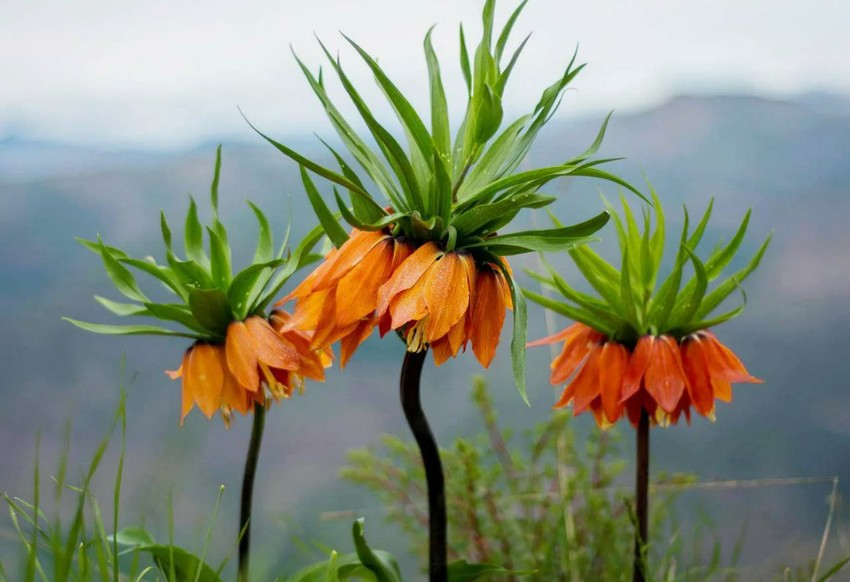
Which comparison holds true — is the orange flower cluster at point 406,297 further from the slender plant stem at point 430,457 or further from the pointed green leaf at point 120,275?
the pointed green leaf at point 120,275

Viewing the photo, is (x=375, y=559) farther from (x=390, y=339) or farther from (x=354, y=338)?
(x=390, y=339)

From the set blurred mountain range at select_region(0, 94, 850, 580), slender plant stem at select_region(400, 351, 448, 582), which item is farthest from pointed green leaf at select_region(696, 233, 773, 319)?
blurred mountain range at select_region(0, 94, 850, 580)

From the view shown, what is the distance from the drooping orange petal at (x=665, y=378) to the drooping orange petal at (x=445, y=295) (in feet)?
1.08

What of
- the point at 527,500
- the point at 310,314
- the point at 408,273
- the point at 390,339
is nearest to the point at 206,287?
the point at 310,314

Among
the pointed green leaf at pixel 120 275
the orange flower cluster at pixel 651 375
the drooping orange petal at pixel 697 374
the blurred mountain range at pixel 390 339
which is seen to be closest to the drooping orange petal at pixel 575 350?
the orange flower cluster at pixel 651 375

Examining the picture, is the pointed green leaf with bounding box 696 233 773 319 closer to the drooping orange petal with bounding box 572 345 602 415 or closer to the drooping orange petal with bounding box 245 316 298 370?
the drooping orange petal with bounding box 572 345 602 415

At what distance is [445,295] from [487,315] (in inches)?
2.7

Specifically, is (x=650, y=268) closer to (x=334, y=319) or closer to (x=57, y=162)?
(x=334, y=319)

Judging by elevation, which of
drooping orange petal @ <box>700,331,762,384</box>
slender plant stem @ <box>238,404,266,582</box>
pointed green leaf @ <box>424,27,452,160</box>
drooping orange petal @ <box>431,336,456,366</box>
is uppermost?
pointed green leaf @ <box>424,27,452,160</box>

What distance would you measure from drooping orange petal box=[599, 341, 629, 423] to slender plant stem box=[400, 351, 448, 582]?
28 cm

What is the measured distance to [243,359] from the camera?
3.27ft

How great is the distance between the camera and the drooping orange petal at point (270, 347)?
1.00 meters

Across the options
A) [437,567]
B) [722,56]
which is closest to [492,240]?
[437,567]

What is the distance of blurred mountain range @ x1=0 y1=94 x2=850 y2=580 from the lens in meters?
1.85
